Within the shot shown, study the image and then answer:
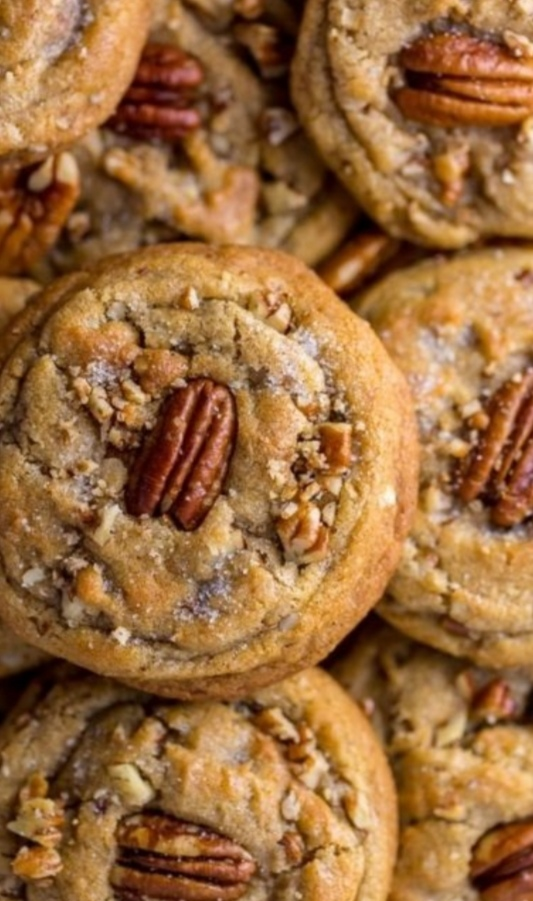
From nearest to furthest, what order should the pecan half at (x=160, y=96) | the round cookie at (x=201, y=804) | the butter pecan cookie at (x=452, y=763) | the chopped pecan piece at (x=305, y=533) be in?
the chopped pecan piece at (x=305, y=533) → the round cookie at (x=201, y=804) → the butter pecan cookie at (x=452, y=763) → the pecan half at (x=160, y=96)

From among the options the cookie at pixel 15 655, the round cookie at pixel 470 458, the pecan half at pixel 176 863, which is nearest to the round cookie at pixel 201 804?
the pecan half at pixel 176 863

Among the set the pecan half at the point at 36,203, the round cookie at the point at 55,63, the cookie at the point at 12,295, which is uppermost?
the round cookie at the point at 55,63

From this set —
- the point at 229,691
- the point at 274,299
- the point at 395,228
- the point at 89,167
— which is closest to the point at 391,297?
the point at 395,228

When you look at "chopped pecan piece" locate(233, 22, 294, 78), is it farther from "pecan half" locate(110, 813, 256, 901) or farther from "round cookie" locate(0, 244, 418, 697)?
"pecan half" locate(110, 813, 256, 901)

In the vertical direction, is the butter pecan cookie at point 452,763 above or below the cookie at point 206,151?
below

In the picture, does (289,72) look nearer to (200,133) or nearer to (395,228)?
(200,133)

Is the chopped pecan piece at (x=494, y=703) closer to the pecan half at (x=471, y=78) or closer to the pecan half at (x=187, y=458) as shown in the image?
the pecan half at (x=187, y=458)

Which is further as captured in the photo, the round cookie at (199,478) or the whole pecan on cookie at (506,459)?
the whole pecan on cookie at (506,459)

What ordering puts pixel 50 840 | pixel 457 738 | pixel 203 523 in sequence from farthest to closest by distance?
pixel 457 738
pixel 50 840
pixel 203 523

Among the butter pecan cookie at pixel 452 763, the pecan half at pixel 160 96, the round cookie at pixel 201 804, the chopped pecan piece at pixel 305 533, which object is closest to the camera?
the chopped pecan piece at pixel 305 533
